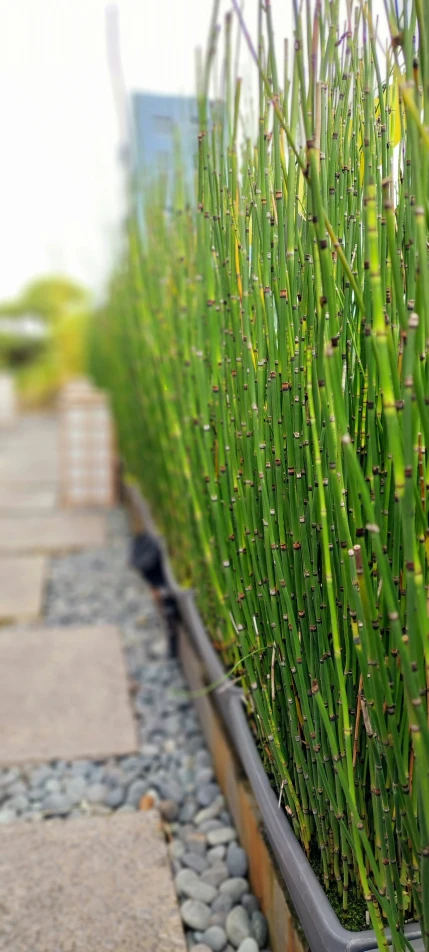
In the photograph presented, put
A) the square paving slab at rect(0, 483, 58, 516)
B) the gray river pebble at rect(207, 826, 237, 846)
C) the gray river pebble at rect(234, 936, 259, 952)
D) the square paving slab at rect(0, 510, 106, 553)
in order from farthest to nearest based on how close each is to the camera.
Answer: the square paving slab at rect(0, 483, 58, 516) → the square paving slab at rect(0, 510, 106, 553) → the gray river pebble at rect(207, 826, 237, 846) → the gray river pebble at rect(234, 936, 259, 952)

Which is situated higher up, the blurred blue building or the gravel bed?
the blurred blue building

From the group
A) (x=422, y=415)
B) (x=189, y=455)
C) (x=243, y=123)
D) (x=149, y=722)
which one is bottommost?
(x=149, y=722)

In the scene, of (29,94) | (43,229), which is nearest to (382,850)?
(29,94)

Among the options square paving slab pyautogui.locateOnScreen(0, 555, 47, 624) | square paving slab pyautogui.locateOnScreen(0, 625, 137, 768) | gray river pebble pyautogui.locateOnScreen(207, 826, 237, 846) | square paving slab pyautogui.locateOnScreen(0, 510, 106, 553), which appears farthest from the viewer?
square paving slab pyautogui.locateOnScreen(0, 510, 106, 553)

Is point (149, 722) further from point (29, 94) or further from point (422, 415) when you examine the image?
point (29, 94)

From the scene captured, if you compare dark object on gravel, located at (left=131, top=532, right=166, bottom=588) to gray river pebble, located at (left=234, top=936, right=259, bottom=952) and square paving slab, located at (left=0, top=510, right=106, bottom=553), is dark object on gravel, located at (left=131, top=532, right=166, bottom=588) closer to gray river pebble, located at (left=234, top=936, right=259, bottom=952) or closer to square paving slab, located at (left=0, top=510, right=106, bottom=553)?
square paving slab, located at (left=0, top=510, right=106, bottom=553)

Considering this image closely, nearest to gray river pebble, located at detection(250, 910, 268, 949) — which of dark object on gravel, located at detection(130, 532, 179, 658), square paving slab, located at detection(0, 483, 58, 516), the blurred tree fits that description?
dark object on gravel, located at detection(130, 532, 179, 658)

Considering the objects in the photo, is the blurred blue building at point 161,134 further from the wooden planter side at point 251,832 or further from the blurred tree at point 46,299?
the blurred tree at point 46,299
